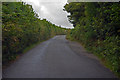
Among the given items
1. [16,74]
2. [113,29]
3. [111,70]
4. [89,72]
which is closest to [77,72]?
[89,72]

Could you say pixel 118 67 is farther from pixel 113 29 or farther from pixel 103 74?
pixel 113 29

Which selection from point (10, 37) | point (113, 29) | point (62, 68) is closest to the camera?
point (62, 68)

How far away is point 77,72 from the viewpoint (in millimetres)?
7156

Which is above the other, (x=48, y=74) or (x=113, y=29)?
(x=113, y=29)

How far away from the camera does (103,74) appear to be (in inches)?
271

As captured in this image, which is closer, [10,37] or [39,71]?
[39,71]

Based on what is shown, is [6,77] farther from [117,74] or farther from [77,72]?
[117,74]

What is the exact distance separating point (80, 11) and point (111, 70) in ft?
56.9

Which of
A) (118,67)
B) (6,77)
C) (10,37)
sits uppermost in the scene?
(10,37)

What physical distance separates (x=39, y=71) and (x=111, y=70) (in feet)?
11.7

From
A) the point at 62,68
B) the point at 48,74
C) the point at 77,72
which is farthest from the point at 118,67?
the point at 48,74

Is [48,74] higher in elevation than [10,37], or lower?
lower

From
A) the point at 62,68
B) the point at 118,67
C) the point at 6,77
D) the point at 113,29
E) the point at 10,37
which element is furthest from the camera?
the point at 113,29

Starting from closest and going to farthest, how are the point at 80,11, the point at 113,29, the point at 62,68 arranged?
the point at 62,68 < the point at 113,29 < the point at 80,11
